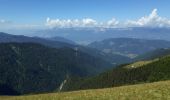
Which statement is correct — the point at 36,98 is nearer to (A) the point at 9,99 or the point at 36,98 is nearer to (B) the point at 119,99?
(A) the point at 9,99

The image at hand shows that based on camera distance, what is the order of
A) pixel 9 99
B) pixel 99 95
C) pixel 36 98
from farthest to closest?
pixel 9 99 < pixel 36 98 < pixel 99 95

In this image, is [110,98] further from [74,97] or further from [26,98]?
[26,98]

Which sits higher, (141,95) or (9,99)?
(141,95)

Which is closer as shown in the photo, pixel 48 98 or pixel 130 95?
pixel 130 95

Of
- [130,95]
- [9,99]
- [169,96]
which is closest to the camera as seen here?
[169,96]

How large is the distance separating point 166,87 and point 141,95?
4830 mm

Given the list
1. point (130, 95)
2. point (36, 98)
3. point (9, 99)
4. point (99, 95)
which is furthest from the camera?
point (9, 99)

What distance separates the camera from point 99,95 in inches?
1565

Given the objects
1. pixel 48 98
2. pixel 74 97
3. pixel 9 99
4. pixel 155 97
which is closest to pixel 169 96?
pixel 155 97

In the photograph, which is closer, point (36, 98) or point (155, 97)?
point (155, 97)

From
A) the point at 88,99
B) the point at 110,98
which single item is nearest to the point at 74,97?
the point at 88,99

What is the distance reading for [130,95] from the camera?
37219 millimetres

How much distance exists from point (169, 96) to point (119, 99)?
487cm

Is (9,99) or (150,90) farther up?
(150,90)
